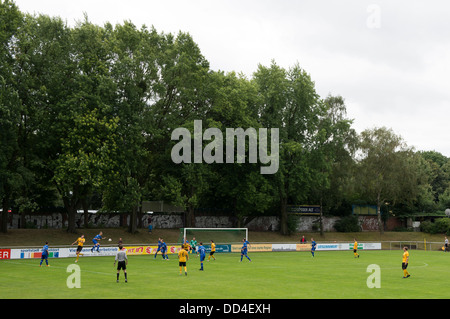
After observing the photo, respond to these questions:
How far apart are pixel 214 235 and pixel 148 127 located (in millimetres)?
16335

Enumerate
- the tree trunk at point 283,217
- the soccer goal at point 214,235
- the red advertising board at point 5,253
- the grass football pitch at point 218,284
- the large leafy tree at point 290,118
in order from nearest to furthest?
the grass football pitch at point 218,284
the red advertising board at point 5,253
the soccer goal at point 214,235
the large leafy tree at point 290,118
the tree trunk at point 283,217

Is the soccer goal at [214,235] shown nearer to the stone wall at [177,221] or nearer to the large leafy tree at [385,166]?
the stone wall at [177,221]

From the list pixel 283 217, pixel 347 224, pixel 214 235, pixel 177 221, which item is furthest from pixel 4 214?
pixel 347 224

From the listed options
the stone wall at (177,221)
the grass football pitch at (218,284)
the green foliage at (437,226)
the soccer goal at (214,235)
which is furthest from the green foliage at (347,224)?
the grass football pitch at (218,284)

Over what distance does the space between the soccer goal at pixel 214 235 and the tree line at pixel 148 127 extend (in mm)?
6108

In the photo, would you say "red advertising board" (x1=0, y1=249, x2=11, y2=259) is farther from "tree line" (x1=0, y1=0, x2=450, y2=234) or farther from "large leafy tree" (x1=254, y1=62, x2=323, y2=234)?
"large leafy tree" (x1=254, y1=62, x2=323, y2=234)

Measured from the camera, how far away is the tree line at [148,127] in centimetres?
5266

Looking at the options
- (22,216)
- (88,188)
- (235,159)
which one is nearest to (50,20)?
(88,188)

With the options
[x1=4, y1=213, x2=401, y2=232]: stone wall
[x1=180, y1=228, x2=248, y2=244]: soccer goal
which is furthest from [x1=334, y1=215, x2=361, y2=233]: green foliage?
[x1=180, y1=228, x2=248, y2=244]: soccer goal

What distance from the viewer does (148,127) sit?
60.6 metres

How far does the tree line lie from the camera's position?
173ft

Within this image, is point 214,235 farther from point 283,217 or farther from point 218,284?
point 218,284

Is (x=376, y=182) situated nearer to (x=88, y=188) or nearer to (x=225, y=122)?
(x=225, y=122)

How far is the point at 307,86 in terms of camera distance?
252 ft
